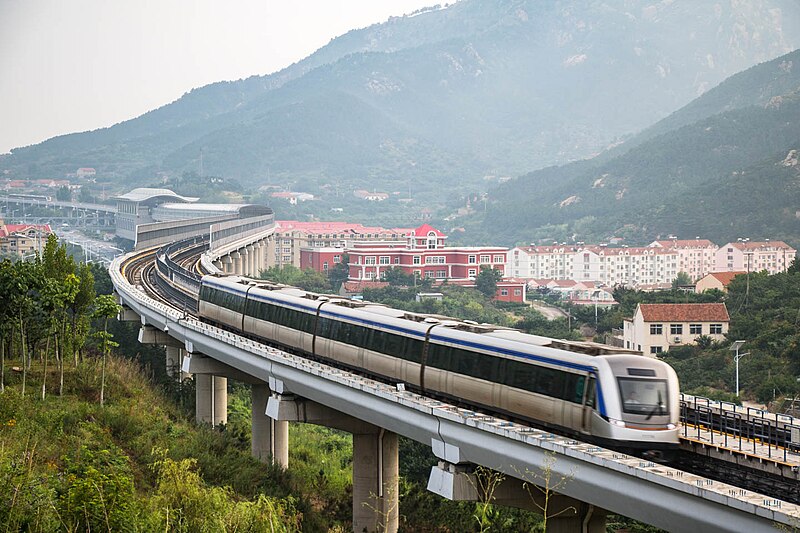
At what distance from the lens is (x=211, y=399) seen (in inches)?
1634

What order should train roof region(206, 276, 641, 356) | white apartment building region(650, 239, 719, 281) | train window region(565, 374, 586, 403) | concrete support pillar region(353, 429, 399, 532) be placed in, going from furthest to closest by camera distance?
white apartment building region(650, 239, 719, 281)
concrete support pillar region(353, 429, 399, 532)
train roof region(206, 276, 641, 356)
train window region(565, 374, 586, 403)

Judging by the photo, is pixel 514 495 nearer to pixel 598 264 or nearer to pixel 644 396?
pixel 644 396

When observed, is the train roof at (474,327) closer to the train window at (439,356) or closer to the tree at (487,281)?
the train window at (439,356)

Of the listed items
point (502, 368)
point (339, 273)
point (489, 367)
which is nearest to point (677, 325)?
point (489, 367)

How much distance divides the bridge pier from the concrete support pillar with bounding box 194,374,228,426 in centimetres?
1248

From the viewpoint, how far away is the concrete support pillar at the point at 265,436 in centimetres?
3641

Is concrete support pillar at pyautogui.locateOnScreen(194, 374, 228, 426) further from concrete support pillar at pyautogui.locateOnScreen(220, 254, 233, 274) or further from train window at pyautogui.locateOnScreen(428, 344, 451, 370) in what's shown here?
concrete support pillar at pyautogui.locateOnScreen(220, 254, 233, 274)

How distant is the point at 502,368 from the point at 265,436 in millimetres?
17506

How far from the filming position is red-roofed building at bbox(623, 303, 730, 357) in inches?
2601

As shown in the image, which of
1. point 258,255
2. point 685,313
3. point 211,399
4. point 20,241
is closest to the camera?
point 211,399

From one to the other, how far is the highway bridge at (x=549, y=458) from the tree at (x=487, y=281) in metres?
78.0

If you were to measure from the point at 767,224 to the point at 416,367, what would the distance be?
128m

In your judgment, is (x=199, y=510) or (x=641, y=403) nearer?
(x=199, y=510)

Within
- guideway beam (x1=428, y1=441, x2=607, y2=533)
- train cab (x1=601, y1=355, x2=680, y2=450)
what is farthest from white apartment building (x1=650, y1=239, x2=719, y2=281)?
train cab (x1=601, y1=355, x2=680, y2=450)
